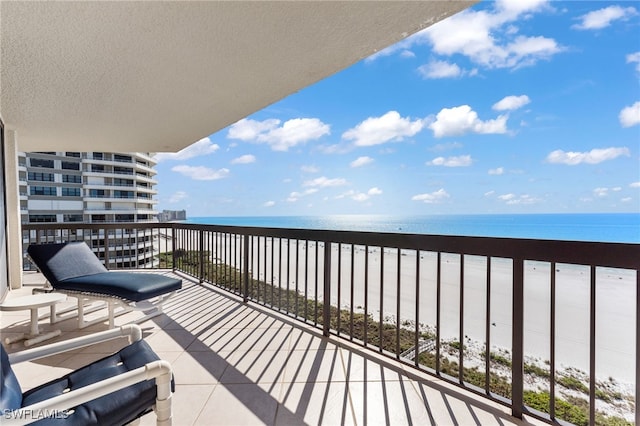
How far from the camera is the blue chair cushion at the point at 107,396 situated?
1.09 m

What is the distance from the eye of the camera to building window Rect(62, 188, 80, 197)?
1446 inches

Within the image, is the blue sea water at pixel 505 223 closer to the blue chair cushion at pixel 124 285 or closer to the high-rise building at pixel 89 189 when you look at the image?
the high-rise building at pixel 89 189

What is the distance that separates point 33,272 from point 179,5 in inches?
254

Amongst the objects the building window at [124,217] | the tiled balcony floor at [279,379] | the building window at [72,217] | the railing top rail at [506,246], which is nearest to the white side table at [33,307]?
the tiled balcony floor at [279,379]

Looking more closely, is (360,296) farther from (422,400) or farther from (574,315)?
(422,400)

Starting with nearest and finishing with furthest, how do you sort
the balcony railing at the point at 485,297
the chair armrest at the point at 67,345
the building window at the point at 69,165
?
the chair armrest at the point at 67,345, the balcony railing at the point at 485,297, the building window at the point at 69,165

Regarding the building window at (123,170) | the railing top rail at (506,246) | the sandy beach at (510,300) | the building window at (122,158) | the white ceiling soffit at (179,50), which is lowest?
the sandy beach at (510,300)

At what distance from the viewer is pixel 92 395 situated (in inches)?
38.7

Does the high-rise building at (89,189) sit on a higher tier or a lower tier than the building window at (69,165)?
lower

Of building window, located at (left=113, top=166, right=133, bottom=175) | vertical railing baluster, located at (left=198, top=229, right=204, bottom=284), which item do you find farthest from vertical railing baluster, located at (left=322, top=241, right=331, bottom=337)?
building window, located at (left=113, top=166, right=133, bottom=175)

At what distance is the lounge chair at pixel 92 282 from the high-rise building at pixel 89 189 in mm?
35977

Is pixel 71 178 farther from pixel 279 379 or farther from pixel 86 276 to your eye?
pixel 279 379

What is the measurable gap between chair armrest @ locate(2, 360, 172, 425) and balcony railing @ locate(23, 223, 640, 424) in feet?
5.10

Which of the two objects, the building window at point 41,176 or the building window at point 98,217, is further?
the building window at point 98,217
